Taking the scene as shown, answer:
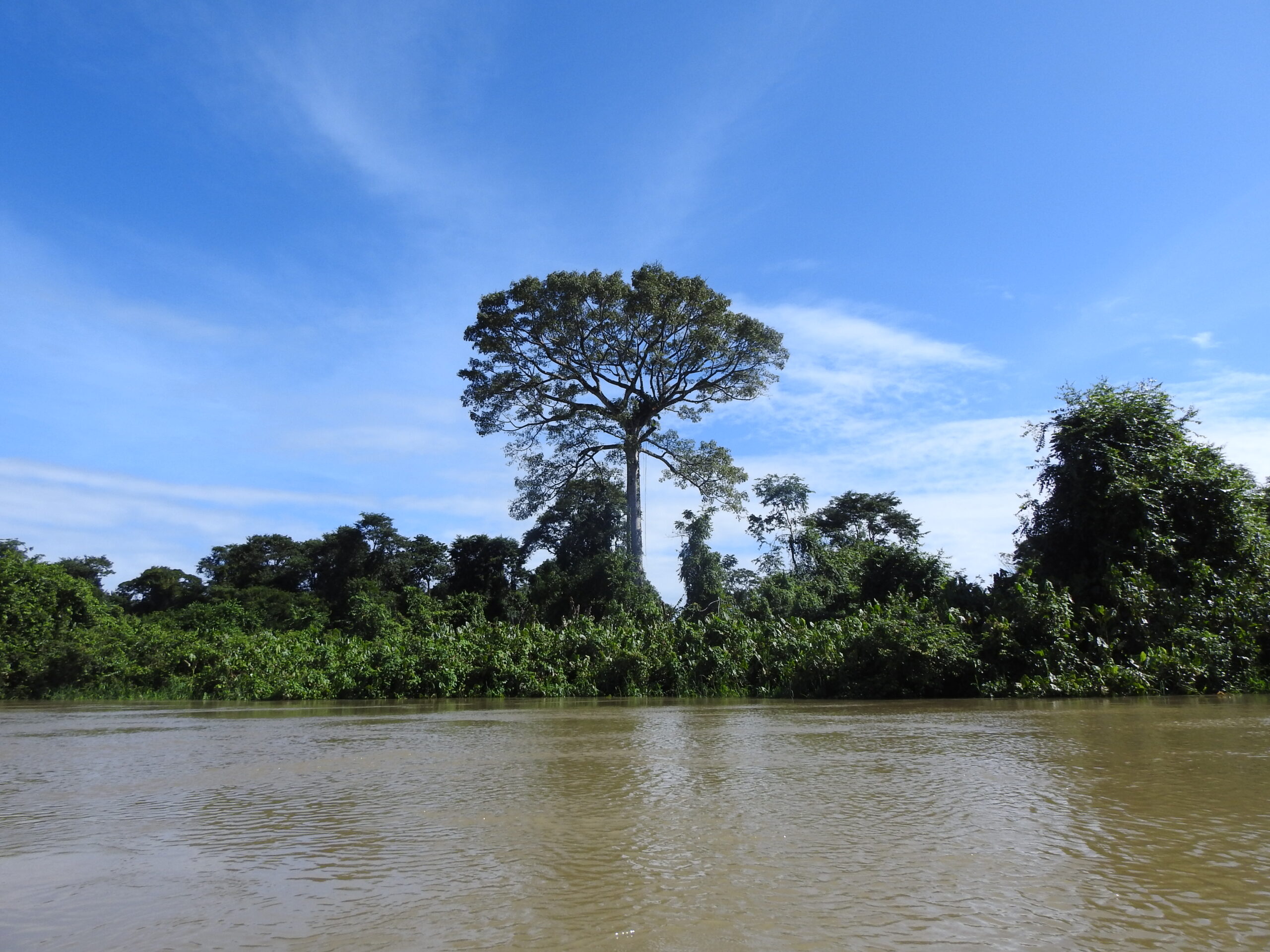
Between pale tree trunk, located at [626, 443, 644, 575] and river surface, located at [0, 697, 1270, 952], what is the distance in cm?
2104

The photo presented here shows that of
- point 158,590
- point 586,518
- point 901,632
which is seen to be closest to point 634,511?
point 586,518

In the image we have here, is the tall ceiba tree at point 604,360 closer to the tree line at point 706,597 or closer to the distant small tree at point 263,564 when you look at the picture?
the tree line at point 706,597

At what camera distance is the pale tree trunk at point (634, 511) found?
2544 centimetres

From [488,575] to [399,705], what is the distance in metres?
21.3

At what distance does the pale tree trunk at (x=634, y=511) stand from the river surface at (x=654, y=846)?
21.0 m

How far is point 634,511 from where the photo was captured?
26062 millimetres

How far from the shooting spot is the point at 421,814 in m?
2.48

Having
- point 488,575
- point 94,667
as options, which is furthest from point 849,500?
point 94,667

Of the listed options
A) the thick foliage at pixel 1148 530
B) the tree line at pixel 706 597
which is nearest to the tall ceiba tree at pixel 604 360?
the tree line at pixel 706 597

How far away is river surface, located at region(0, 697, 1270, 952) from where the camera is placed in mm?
1389

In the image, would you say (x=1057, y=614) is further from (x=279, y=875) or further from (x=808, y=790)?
(x=279, y=875)

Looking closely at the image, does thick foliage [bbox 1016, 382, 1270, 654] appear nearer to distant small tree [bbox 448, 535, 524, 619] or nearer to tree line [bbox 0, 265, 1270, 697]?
tree line [bbox 0, 265, 1270, 697]

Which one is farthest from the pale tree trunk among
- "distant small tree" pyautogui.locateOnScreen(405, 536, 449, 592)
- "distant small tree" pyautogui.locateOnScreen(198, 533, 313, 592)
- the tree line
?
"distant small tree" pyautogui.locateOnScreen(198, 533, 313, 592)

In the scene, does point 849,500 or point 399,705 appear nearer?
point 399,705
